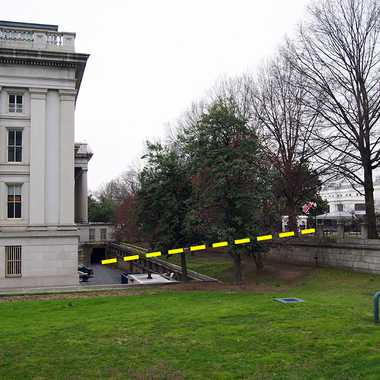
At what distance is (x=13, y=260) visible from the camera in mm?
25281

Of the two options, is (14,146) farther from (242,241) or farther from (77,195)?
(77,195)

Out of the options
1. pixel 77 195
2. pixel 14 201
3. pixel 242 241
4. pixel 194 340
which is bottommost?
pixel 194 340

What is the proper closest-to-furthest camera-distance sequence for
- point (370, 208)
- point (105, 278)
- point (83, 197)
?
point (370, 208)
point (105, 278)
point (83, 197)

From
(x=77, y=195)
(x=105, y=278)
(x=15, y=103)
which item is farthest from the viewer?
(x=77, y=195)

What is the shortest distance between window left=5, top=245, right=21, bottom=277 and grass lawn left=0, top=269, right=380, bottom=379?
9715mm

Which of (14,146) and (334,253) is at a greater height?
(14,146)

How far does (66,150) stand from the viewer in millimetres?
27000

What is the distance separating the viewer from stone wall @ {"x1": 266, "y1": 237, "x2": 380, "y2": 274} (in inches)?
872

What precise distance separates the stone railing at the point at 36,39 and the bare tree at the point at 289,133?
12545mm

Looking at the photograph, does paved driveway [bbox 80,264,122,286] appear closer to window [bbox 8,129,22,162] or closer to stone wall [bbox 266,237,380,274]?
window [bbox 8,129,22,162]

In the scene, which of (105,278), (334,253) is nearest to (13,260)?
(105,278)

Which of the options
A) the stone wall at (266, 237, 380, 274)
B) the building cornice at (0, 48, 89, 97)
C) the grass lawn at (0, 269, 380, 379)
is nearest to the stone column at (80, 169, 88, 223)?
the building cornice at (0, 48, 89, 97)

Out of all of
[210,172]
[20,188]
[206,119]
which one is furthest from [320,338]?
[20,188]

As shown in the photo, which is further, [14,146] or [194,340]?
[14,146]
